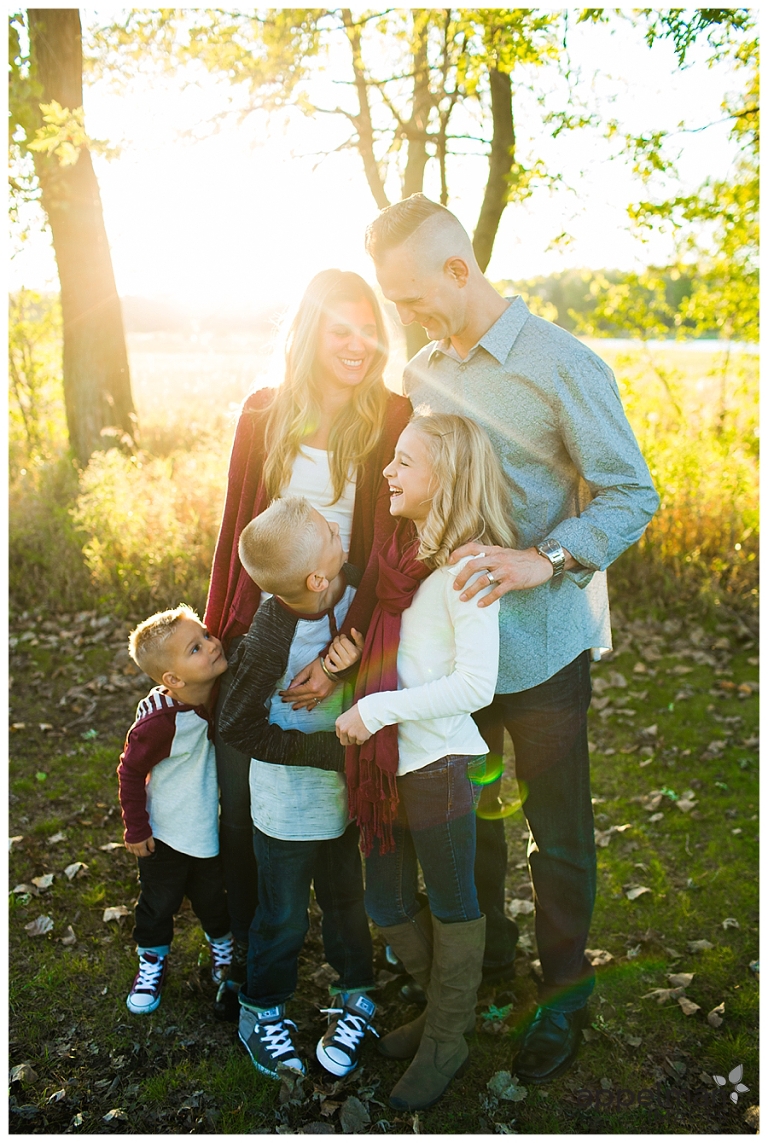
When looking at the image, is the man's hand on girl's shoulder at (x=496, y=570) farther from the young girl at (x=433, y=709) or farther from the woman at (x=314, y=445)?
the woman at (x=314, y=445)

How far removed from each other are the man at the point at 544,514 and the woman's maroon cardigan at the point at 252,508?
249mm

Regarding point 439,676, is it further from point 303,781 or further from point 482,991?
point 482,991

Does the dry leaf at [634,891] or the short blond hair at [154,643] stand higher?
the short blond hair at [154,643]

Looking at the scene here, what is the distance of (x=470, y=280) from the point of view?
2768mm

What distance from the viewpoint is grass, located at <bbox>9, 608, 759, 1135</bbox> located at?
2799 millimetres

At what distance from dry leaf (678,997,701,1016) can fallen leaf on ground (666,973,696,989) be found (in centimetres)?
9

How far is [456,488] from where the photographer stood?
253 cm

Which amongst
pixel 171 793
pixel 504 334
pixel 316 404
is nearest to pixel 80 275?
pixel 316 404

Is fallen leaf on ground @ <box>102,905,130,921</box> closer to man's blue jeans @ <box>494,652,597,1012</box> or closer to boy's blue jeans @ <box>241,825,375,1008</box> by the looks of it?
boy's blue jeans @ <box>241,825,375,1008</box>

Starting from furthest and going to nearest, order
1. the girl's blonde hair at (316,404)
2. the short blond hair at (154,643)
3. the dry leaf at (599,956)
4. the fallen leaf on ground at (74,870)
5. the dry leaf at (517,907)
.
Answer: the fallen leaf on ground at (74,870) < the dry leaf at (517,907) < the dry leaf at (599,956) < the girl's blonde hair at (316,404) < the short blond hair at (154,643)

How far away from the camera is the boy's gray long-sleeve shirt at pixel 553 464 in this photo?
103 inches

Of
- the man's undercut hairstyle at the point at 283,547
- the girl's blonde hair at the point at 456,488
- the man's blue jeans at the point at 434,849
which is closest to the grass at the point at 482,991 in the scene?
the man's blue jeans at the point at 434,849

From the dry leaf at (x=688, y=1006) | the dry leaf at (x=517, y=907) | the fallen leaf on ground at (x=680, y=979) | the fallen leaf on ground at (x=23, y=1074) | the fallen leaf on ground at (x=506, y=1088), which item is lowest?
the dry leaf at (x=517, y=907)

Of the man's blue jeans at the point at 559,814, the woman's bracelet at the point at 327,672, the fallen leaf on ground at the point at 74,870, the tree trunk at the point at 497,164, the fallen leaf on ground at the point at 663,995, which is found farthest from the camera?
the tree trunk at the point at 497,164
